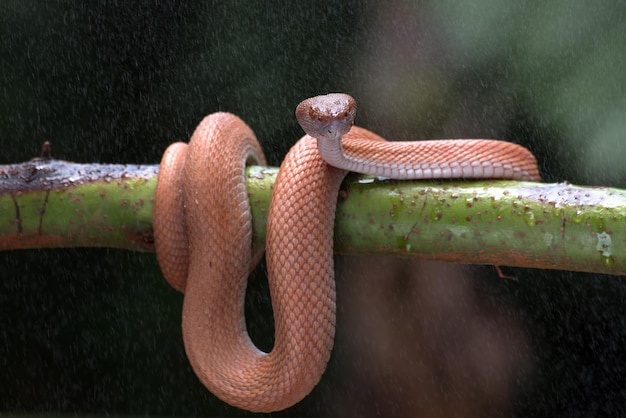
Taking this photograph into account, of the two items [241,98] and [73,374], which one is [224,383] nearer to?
[241,98]

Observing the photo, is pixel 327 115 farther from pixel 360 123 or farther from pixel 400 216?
pixel 360 123

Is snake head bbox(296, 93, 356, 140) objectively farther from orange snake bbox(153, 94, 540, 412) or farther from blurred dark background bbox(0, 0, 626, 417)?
blurred dark background bbox(0, 0, 626, 417)

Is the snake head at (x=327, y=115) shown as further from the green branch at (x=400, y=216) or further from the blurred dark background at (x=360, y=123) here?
the blurred dark background at (x=360, y=123)

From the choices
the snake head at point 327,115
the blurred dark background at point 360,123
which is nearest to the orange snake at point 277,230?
the snake head at point 327,115

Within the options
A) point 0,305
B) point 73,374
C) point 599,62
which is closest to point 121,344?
point 73,374

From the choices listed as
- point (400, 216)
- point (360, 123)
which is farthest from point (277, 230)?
point (360, 123)

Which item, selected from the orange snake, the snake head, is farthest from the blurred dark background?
the snake head
